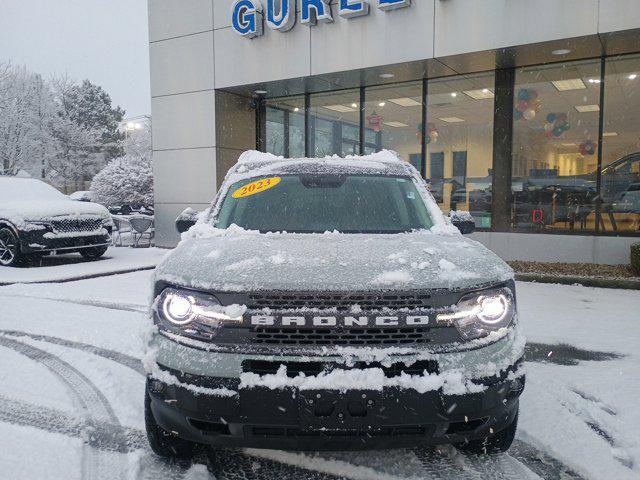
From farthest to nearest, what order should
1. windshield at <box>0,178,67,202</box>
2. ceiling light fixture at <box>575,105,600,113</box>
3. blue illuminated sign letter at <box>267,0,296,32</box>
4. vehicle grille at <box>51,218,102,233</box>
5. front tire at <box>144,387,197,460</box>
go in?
blue illuminated sign letter at <box>267,0,296,32</box> < windshield at <box>0,178,67,202</box> < ceiling light fixture at <box>575,105,600,113</box> < vehicle grille at <box>51,218,102,233</box> < front tire at <box>144,387,197,460</box>

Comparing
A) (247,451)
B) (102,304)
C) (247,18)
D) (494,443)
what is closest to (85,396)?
(247,451)

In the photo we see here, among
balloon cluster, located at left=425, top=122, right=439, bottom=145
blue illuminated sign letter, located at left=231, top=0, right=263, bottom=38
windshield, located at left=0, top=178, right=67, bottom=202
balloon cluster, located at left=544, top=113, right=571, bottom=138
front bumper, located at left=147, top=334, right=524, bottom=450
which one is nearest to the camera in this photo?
front bumper, located at left=147, top=334, right=524, bottom=450

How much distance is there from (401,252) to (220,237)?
1120mm

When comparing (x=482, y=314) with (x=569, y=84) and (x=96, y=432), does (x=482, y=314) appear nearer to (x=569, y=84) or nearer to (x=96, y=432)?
(x=96, y=432)

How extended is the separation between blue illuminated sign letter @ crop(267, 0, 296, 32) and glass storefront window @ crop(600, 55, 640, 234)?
657 cm

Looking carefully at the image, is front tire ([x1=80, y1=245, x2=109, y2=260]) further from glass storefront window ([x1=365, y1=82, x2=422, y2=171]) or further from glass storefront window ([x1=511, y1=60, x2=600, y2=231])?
glass storefront window ([x1=511, y1=60, x2=600, y2=231])

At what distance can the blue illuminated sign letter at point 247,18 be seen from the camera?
11.9 m

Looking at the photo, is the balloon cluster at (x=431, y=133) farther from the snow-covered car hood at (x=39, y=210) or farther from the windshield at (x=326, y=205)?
the windshield at (x=326, y=205)

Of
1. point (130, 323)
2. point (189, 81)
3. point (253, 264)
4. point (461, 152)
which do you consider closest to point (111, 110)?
A: point (189, 81)

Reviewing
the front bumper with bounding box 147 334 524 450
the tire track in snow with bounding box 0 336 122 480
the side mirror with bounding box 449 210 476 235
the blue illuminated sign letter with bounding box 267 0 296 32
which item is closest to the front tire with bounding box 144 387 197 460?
the tire track in snow with bounding box 0 336 122 480

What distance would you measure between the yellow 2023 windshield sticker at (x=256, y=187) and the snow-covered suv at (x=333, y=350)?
1276 millimetres

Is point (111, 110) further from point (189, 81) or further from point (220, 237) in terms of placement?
point (220, 237)

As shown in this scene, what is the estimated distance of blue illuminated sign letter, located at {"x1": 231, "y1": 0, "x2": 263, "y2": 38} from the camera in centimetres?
1191

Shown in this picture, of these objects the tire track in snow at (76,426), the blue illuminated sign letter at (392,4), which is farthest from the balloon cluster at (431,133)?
the tire track in snow at (76,426)
